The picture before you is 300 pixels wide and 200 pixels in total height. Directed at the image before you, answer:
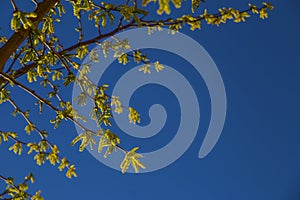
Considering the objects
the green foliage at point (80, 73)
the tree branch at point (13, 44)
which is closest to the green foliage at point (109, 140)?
the green foliage at point (80, 73)

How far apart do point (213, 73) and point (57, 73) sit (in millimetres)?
2710

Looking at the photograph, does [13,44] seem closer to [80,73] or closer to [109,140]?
[80,73]

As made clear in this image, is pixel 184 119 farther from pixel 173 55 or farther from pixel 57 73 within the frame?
pixel 57 73

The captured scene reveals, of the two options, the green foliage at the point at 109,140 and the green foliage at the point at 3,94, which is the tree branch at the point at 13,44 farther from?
the green foliage at the point at 109,140

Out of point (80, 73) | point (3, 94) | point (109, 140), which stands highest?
point (80, 73)

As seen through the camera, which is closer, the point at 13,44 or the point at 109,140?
the point at 109,140

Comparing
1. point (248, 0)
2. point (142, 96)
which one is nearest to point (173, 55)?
point (142, 96)

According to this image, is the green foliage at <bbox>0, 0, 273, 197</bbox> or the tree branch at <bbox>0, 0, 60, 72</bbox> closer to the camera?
the green foliage at <bbox>0, 0, 273, 197</bbox>

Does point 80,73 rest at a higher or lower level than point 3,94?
higher

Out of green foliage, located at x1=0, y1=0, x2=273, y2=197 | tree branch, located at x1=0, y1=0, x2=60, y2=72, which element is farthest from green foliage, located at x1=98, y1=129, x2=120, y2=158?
tree branch, located at x1=0, y1=0, x2=60, y2=72

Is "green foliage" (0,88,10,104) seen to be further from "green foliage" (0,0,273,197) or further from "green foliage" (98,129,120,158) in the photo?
"green foliage" (98,129,120,158)

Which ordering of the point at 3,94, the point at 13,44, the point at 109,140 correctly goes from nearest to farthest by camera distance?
1. the point at 109,140
2. the point at 13,44
3. the point at 3,94

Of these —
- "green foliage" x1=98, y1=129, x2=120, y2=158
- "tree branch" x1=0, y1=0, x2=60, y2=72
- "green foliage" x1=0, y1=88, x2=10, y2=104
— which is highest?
"tree branch" x1=0, y1=0, x2=60, y2=72

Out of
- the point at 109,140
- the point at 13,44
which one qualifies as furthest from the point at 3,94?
the point at 109,140
